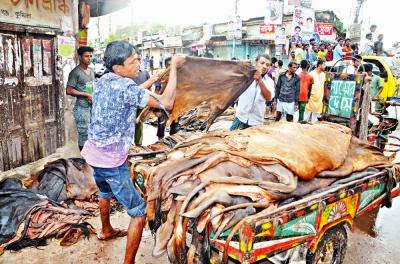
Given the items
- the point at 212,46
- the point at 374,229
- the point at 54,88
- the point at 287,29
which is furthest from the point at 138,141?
the point at 212,46

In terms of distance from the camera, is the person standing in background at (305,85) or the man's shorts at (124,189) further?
the person standing in background at (305,85)

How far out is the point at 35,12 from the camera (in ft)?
16.6

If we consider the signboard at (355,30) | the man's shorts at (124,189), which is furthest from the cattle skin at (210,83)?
the signboard at (355,30)

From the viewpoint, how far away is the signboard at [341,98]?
5184 millimetres

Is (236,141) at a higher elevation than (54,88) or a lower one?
lower

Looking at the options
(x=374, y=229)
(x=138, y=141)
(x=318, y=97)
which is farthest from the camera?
(x=318, y=97)

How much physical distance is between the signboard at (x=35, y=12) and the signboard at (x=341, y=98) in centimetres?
460

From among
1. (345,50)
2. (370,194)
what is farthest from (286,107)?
(345,50)

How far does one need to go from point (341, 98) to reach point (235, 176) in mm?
3383

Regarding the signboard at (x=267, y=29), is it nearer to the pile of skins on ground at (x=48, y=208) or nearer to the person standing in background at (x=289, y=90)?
the person standing in background at (x=289, y=90)

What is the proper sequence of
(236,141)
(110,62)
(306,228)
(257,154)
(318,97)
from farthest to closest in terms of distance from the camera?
(318,97) → (236,141) → (257,154) → (110,62) → (306,228)

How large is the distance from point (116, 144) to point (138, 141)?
360 centimetres

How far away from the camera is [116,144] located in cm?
289

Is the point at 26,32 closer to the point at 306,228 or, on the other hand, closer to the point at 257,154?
the point at 257,154
